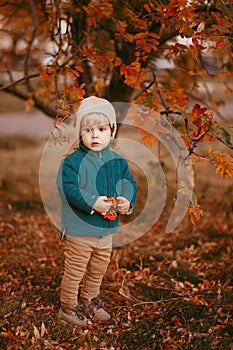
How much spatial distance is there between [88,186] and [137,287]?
1.12 metres

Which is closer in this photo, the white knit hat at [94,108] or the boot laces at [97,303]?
the white knit hat at [94,108]

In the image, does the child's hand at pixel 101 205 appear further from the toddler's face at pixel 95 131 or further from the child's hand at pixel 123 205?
the toddler's face at pixel 95 131

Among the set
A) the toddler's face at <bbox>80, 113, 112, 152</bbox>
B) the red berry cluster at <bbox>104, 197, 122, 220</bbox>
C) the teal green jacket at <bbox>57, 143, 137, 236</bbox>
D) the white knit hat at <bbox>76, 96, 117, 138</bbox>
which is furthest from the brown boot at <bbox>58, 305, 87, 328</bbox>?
the white knit hat at <bbox>76, 96, 117, 138</bbox>

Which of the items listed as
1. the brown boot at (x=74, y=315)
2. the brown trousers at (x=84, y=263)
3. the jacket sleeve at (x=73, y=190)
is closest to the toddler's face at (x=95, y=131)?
the jacket sleeve at (x=73, y=190)

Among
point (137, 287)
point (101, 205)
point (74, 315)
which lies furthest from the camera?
point (137, 287)

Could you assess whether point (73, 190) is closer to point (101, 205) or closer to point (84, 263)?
point (101, 205)

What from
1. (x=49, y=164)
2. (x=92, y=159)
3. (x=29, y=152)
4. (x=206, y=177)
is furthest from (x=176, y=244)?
(x=29, y=152)

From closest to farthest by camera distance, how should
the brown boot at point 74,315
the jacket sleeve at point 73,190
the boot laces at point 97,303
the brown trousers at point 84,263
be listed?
the jacket sleeve at point 73,190 < the brown trousers at point 84,263 < the brown boot at point 74,315 < the boot laces at point 97,303

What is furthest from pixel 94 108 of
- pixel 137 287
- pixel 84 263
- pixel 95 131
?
pixel 137 287

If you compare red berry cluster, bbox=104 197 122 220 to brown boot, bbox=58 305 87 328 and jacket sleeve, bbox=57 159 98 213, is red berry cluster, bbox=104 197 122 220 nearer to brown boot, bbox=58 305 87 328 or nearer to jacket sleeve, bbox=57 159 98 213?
jacket sleeve, bbox=57 159 98 213

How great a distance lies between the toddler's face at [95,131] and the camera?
112 inches

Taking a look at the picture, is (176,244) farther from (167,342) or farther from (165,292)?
(167,342)

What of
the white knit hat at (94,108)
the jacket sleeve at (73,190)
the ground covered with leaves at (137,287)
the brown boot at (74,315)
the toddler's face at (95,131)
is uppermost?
the white knit hat at (94,108)

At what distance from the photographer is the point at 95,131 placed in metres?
2.86
